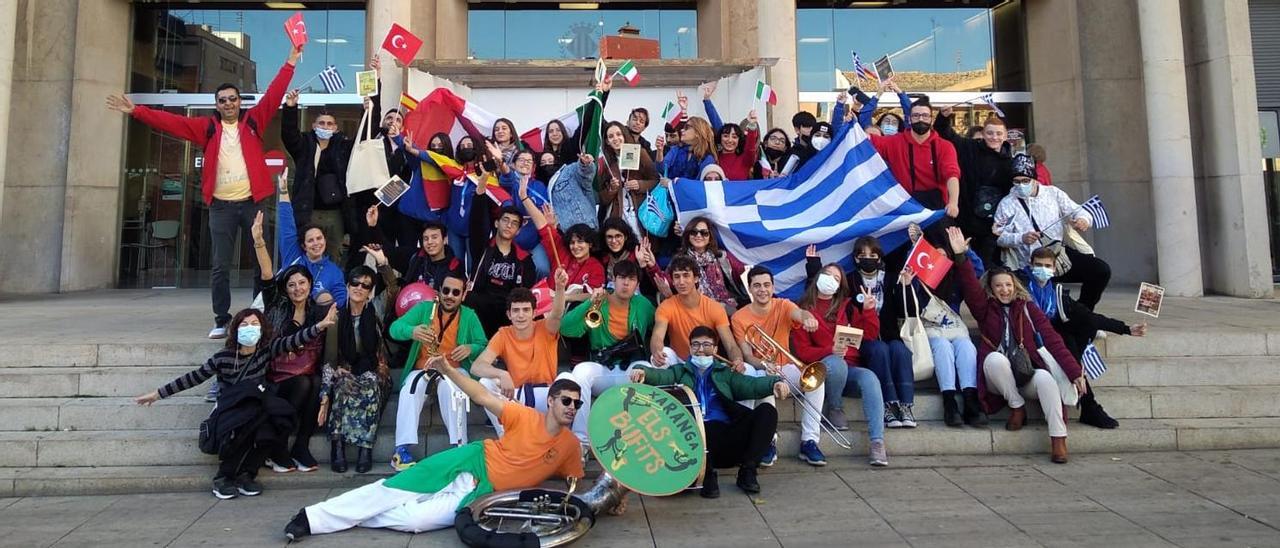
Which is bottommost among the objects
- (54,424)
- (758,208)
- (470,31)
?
(54,424)

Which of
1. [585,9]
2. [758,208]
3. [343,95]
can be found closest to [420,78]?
[343,95]

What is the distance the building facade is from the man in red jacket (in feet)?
14.7

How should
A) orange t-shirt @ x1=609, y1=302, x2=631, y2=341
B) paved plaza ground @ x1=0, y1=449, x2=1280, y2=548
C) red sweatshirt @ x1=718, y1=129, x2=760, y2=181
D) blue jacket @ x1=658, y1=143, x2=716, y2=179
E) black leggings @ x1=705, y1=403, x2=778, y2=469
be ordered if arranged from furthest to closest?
red sweatshirt @ x1=718, y1=129, x2=760, y2=181 → blue jacket @ x1=658, y1=143, x2=716, y2=179 → orange t-shirt @ x1=609, y1=302, x2=631, y2=341 → black leggings @ x1=705, y1=403, x2=778, y2=469 → paved plaza ground @ x1=0, y1=449, x2=1280, y2=548

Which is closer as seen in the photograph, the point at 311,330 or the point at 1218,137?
the point at 311,330

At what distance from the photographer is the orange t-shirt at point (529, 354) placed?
227 inches

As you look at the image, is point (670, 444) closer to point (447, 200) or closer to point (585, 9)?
point (447, 200)

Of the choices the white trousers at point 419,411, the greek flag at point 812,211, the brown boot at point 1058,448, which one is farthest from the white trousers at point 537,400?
the brown boot at point 1058,448

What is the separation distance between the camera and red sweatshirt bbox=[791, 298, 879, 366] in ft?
20.5

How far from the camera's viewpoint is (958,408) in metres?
6.37

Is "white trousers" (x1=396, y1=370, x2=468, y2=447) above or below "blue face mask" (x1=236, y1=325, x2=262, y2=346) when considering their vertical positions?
below

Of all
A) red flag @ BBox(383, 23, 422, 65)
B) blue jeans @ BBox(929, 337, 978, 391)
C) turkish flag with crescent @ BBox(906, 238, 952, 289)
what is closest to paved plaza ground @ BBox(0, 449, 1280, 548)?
blue jeans @ BBox(929, 337, 978, 391)

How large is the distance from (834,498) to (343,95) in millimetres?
13575

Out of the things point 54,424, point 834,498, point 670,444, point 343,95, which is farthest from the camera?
point 343,95

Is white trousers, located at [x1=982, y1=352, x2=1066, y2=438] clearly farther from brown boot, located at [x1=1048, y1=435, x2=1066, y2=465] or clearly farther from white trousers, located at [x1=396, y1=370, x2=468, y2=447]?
white trousers, located at [x1=396, y1=370, x2=468, y2=447]
